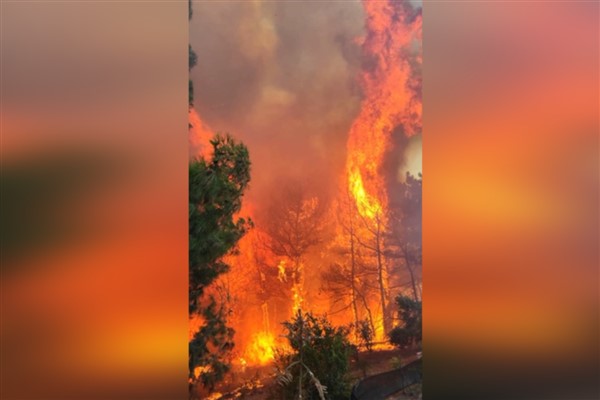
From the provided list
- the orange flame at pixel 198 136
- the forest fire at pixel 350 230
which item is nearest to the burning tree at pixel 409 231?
the forest fire at pixel 350 230

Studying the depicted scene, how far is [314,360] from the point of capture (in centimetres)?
379

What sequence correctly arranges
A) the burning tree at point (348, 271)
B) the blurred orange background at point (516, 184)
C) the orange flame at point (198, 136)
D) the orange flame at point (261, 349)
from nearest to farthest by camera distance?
1. the blurred orange background at point (516, 184)
2. the orange flame at point (198, 136)
3. the orange flame at point (261, 349)
4. the burning tree at point (348, 271)

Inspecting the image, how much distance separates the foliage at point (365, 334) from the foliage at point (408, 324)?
154 mm

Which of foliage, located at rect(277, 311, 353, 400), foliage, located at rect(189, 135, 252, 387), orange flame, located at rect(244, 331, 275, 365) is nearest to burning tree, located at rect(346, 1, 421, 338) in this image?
foliage, located at rect(277, 311, 353, 400)

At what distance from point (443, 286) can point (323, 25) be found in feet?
6.45

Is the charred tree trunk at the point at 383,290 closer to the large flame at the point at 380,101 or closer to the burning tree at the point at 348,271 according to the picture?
the burning tree at the point at 348,271

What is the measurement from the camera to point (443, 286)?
3.55 meters

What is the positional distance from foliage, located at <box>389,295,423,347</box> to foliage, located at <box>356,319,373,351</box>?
0.15 m

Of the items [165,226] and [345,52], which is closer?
[165,226]

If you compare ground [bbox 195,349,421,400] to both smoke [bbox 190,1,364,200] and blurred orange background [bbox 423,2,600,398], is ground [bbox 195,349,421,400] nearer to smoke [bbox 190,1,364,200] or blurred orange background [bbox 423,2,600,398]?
blurred orange background [bbox 423,2,600,398]

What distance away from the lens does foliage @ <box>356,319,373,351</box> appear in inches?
153

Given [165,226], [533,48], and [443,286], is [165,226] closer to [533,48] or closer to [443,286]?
[443,286]

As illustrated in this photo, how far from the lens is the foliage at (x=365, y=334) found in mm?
3875

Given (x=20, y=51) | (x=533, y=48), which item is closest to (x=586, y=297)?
(x=533, y=48)
